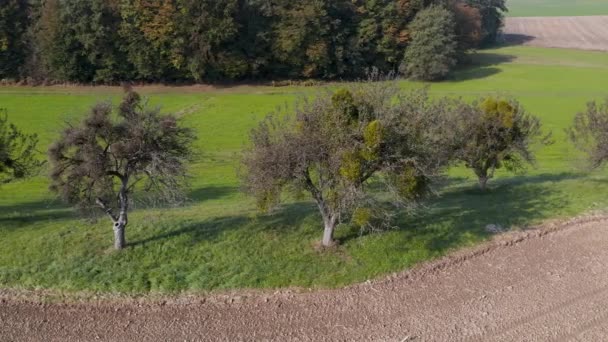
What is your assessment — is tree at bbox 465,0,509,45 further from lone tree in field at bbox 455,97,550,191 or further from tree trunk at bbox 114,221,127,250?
tree trunk at bbox 114,221,127,250

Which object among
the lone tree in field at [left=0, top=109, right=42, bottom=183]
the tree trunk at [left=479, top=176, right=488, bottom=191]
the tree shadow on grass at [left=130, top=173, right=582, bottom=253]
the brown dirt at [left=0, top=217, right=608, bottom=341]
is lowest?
the brown dirt at [left=0, top=217, right=608, bottom=341]

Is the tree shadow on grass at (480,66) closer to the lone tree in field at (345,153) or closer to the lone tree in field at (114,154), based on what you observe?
the lone tree in field at (345,153)

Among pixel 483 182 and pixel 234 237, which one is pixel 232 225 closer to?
pixel 234 237

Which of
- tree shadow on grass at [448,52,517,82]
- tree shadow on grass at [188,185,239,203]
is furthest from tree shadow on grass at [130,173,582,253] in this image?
tree shadow on grass at [448,52,517,82]

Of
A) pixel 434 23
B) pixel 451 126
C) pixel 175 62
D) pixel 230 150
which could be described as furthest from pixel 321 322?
pixel 434 23

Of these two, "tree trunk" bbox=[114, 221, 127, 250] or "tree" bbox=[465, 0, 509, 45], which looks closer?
"tree trunk" bbox=[114, 221, 127, 250]

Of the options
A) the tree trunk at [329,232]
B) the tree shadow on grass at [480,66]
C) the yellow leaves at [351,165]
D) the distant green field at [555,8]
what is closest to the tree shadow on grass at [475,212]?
the tree trunk at [329,232]
